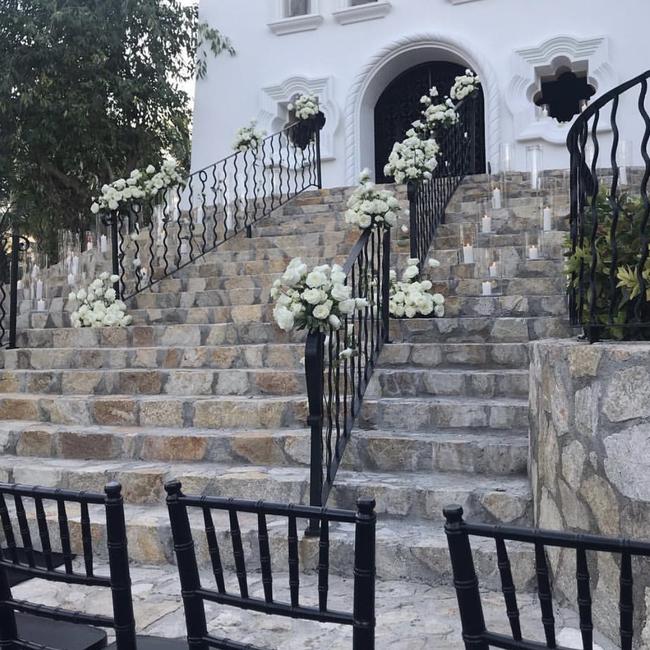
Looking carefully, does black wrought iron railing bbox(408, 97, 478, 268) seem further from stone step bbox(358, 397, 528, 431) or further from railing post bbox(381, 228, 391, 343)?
stone step bbox(358, 397, 528, 431)

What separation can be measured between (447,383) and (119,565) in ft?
9.57

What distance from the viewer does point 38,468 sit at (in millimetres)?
4266

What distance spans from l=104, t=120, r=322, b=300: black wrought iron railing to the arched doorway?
1259 mm

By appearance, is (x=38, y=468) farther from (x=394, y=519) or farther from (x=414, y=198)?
(x=414, y=198)

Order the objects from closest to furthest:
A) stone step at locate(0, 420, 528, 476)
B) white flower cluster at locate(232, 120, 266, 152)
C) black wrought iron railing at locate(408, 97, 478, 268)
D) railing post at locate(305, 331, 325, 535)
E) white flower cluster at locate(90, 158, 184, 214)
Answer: railing post at locate(305, 331, 325, 535), stone step at locate(0, 420, 528, 476), black wrought iron railing at locate(408, 97, 478, 268), white flower cluster at locate(90, 158, 184, 214), white flower cluster at locate(232, 120, 266, 152)

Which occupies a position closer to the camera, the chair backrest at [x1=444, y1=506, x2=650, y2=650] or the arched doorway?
the chair backrest at [x1=444, y1=506, x2=650, y2=650]

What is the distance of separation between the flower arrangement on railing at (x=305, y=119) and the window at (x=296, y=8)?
1.51 metres

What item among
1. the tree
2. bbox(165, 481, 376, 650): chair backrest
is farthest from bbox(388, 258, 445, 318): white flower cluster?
the tree

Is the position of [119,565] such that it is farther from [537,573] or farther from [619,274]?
[619,274]

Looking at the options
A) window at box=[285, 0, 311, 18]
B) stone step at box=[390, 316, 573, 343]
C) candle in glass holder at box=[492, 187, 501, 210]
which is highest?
window at box=[285, 0, 311, 18]

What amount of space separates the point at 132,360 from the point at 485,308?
8.93 feet

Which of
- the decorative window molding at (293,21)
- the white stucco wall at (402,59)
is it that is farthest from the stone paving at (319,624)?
the decorative window molding at (293,21)

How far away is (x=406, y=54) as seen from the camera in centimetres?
1122

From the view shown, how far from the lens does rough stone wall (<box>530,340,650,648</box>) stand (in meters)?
2.32
